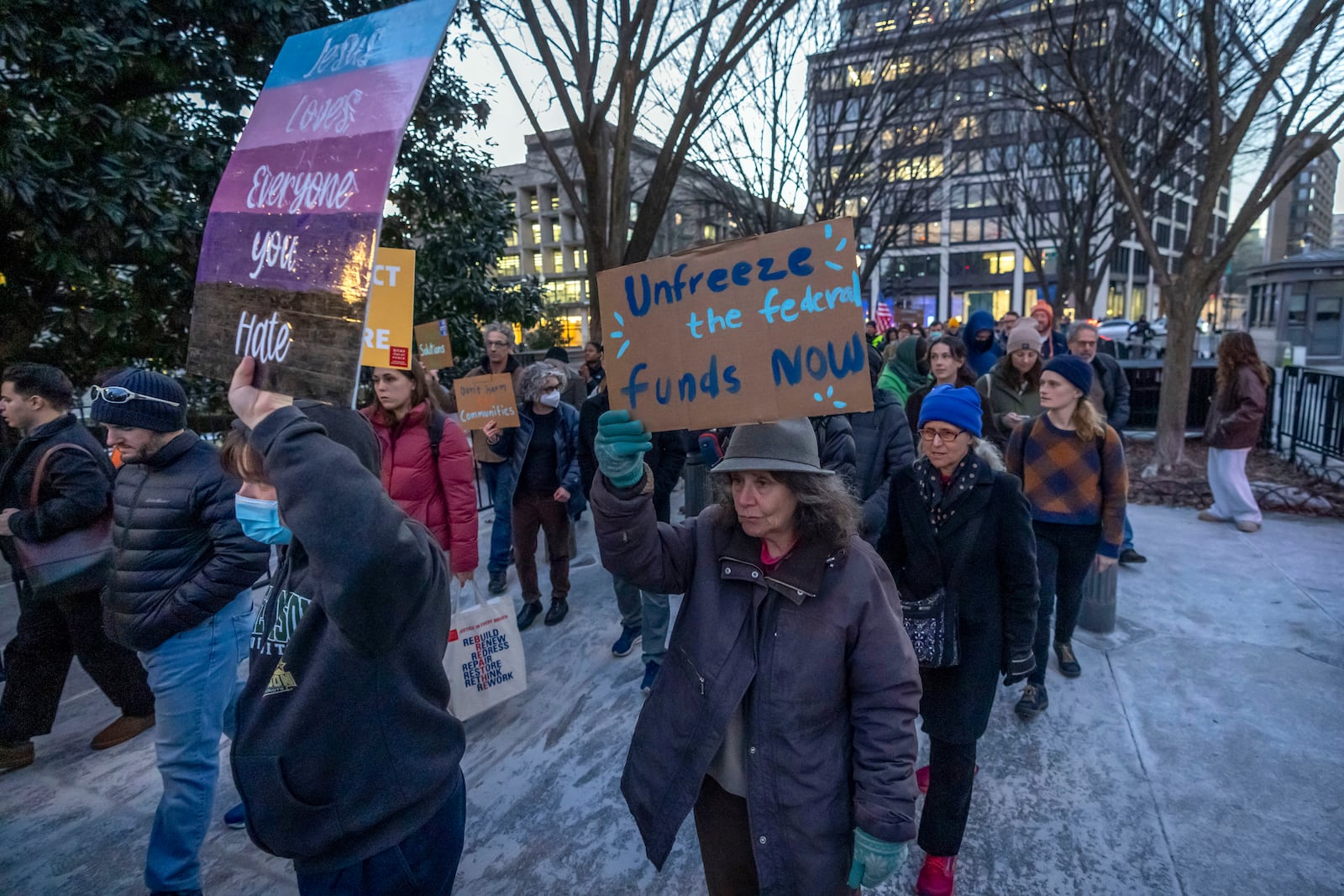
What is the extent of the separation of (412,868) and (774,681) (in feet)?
3.40

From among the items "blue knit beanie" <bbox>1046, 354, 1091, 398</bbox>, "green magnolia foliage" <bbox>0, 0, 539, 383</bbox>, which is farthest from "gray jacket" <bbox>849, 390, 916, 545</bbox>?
"green magnolia foliage" <bbox>0, 0, 539, 383</bbox>

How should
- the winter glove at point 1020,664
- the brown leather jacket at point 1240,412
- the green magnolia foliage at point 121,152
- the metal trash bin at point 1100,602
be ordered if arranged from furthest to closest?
1. the brown leather jacket at point 1240,412
2. the green magnolia foliage at point 121,152
3. the metal trash bin at point 1100,602
4. the winter glove at point 1020,664

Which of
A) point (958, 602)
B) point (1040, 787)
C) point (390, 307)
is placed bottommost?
point (1040, 787)

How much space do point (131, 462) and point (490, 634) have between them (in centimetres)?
180

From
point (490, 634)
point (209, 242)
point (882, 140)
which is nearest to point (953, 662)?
point (490, 634)

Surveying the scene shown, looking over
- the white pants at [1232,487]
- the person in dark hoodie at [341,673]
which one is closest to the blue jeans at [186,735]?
the person in dark hoodie at [341,673]

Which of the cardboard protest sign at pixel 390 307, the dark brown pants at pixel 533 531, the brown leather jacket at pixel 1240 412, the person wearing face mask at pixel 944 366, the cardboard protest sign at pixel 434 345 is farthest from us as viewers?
the brown leather jacket at pixel 1240 412

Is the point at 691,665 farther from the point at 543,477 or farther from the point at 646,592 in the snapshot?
the point at 543,477

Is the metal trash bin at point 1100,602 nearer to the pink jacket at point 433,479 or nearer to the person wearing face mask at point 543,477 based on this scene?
the person wearing face mask at point 543,477

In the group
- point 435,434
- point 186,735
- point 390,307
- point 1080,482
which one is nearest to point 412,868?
point 186,735

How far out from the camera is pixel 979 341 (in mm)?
6328

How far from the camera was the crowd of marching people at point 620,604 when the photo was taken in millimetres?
1719

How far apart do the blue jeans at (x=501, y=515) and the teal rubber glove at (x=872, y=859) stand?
4044mm

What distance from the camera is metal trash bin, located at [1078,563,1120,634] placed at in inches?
183
